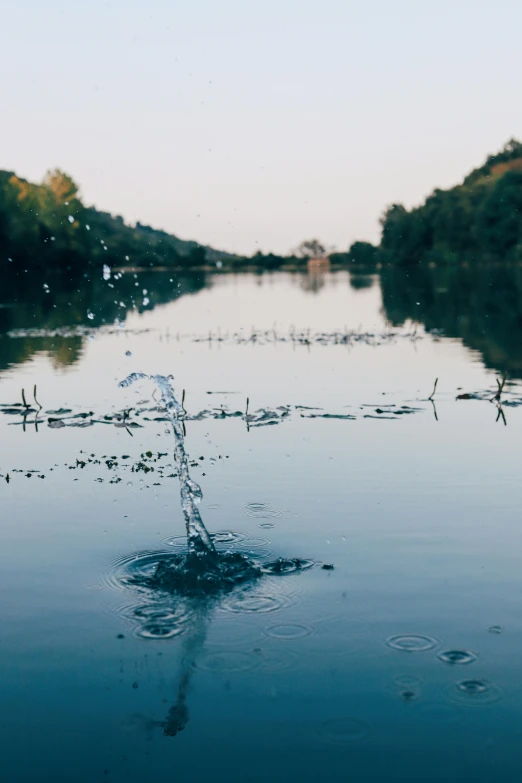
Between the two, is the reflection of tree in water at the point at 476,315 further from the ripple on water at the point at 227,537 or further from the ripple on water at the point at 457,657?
the ripple on water at the point at 457,657

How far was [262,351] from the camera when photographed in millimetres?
44062

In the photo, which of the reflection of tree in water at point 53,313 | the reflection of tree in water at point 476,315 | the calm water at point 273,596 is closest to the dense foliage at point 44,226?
the reflection of tree in water at point 53,313

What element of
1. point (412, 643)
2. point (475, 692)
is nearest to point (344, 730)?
point (475, 692)

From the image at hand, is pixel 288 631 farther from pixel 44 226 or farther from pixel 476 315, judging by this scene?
pixel 44 226

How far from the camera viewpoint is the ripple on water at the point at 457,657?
1028 cm

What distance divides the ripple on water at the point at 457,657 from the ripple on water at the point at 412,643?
0.68 feet

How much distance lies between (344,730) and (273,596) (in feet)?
11.2

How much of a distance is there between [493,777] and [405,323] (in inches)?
2060

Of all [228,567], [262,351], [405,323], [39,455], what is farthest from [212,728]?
[405,323]

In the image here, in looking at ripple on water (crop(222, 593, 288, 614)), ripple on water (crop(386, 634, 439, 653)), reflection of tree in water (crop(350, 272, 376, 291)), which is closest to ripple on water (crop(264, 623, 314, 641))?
ripple on water (crop(222, 593, 288, 614))

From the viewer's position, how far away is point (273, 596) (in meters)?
12.3

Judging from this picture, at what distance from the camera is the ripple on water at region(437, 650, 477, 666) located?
33.7 feet

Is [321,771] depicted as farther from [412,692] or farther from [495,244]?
[495,244]

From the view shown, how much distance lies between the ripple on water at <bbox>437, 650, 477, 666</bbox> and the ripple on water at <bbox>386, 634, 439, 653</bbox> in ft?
0.68
